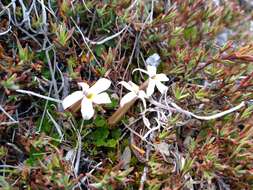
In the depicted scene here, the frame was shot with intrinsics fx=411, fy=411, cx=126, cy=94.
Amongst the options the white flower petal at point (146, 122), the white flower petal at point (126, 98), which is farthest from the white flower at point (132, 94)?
the white flower petal at point (146, 122)

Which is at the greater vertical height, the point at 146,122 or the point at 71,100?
the point at 71,100

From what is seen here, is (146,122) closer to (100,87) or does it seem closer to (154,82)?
(154,82)

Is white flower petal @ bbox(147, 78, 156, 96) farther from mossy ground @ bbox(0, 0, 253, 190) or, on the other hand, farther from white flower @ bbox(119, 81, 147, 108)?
mossy ground @ bbox(0, 0, 253, 190)

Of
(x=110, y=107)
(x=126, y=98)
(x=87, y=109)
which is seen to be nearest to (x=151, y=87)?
(x=126, y=98)

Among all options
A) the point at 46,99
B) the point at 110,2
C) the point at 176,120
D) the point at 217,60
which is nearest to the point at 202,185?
the point at 176,120

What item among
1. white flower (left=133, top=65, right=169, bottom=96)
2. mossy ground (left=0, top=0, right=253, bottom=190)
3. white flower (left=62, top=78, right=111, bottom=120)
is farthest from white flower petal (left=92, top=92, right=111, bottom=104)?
white flower (left=133, top=65, right=169, bottom=96)

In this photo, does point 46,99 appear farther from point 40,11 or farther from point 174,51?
point 174,51

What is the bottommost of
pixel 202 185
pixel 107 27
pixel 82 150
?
pixel 202 185
